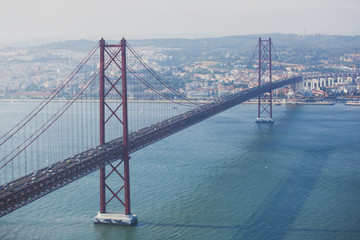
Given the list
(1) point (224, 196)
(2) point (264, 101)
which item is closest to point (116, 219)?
(1) point (224, 196)

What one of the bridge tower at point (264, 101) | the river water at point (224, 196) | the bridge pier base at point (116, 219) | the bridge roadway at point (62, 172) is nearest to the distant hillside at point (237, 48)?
the bridge tower at point (264, 101)

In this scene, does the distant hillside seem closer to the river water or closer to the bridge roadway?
the river water

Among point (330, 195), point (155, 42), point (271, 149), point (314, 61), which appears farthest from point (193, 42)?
point (330, 195)

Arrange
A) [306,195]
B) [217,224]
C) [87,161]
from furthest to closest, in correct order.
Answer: [306,195]
[217,224]
[87,161]

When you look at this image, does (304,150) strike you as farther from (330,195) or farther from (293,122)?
(293,122)

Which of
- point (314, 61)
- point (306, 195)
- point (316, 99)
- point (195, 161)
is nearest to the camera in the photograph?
point (306, 195)

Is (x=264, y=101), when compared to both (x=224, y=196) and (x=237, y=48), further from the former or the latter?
(x=237, y=48)

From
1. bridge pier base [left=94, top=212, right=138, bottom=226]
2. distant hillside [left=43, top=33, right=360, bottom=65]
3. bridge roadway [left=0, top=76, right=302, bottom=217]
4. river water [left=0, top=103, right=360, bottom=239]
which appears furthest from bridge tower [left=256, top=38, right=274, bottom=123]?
distant hillside [left=43, top=33, right=360, bottom=65]
